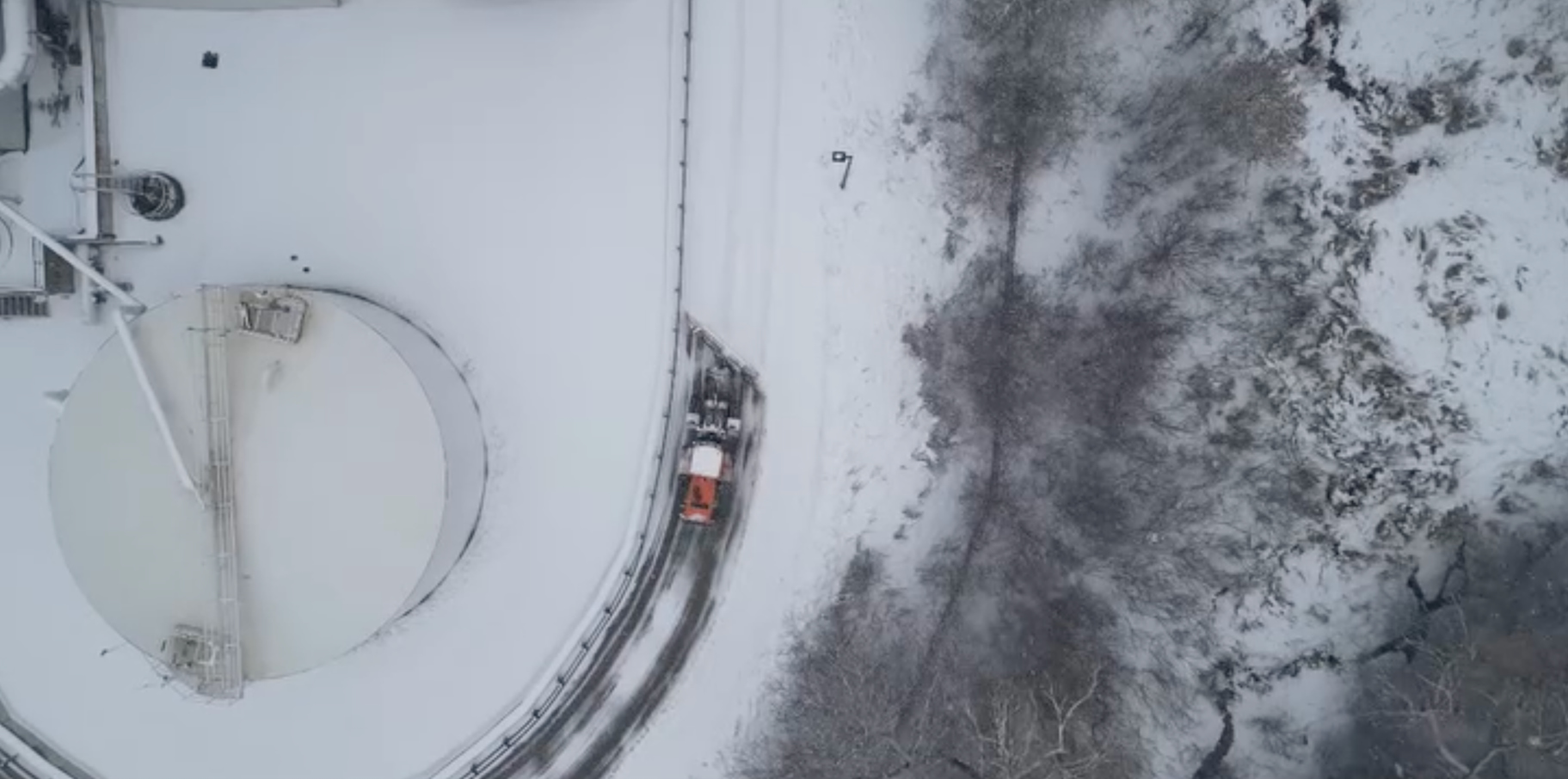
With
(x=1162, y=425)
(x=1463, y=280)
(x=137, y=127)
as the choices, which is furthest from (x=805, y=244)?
(x=137, y=127)

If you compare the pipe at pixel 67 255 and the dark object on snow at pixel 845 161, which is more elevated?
the dark object on snow at pixel 845 161

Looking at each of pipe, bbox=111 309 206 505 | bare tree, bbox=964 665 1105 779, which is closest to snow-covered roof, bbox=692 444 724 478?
bare tree, bbox=964 665 1105 779

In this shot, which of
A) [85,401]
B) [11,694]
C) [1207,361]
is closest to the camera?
[85,401]

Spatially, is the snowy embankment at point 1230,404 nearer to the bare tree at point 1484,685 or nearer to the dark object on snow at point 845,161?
the bare tree at point 1484,685

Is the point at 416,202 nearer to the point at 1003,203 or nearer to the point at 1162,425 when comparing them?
the point at 1003,203

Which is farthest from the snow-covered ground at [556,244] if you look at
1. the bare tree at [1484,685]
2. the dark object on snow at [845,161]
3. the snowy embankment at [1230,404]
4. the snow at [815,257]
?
the bare tree at [1484,685]

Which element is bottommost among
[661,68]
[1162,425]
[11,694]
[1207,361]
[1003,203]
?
[11,694]

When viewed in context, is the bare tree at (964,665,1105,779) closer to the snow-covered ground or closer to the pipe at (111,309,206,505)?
the snow-covered ground
